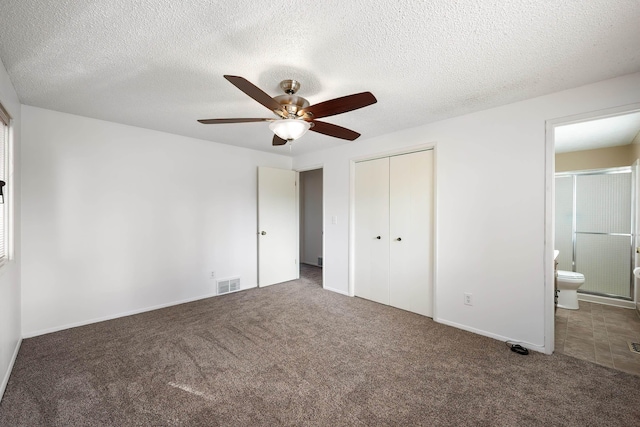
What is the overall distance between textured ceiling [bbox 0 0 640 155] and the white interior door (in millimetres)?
1989

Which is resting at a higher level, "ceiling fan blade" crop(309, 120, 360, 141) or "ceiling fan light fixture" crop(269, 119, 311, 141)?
"ceiling fan blade" crop(309, 120, 360, 141)

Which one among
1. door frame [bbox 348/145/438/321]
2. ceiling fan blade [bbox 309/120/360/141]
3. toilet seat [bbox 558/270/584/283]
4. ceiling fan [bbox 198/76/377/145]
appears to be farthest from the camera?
toilet seat [bbox 558/270/584/283]

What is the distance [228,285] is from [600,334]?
441 cm

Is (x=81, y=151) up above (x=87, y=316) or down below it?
above

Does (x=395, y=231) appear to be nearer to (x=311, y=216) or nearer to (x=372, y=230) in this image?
(x=372, y=230)

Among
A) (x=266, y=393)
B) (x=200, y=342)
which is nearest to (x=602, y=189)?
(x=266, y=393)

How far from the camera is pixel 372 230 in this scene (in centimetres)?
377

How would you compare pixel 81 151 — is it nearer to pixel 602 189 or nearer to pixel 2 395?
pixel 2 395

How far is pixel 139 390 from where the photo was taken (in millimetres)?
1841

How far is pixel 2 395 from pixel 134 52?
7.88ft

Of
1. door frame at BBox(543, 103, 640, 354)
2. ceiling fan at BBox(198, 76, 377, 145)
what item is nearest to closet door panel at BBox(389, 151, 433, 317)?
door frame at BBox(543, 103, 640, 354)

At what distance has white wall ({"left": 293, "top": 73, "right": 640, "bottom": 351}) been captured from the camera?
2.37 metres

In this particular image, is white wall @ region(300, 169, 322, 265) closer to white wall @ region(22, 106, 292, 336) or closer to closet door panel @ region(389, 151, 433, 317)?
white wall @ region(22, 106, 292, 336)

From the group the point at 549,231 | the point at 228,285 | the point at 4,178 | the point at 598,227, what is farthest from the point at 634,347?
the point at 4,178
